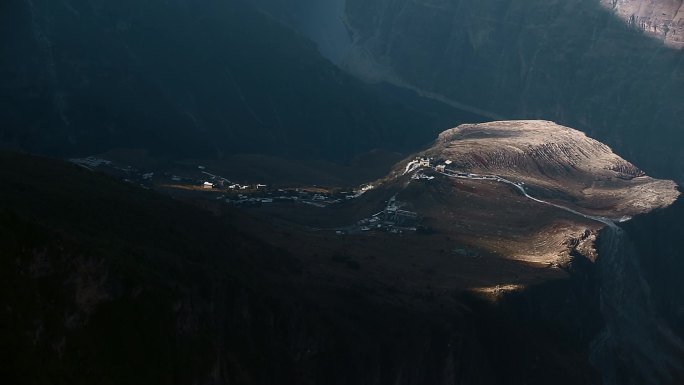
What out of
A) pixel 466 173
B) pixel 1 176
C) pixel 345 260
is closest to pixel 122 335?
pixel 1 176

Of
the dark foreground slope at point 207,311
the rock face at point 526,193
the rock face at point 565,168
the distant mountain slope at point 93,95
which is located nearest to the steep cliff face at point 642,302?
the rock face at point 526,193

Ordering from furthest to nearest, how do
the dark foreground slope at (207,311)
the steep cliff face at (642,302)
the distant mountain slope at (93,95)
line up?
1. the distant mountain slope at (93,95)
2. the steep cliff face at (642,302)
3. the dark foreground slope at (207,311)

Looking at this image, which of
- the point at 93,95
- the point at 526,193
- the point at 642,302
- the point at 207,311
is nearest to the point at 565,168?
the point at 526,193

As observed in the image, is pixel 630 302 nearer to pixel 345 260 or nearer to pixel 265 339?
pixel 345 260

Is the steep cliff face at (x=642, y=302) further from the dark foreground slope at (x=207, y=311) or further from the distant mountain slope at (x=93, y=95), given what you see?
the distant mountain slope at (x=93, y=95)

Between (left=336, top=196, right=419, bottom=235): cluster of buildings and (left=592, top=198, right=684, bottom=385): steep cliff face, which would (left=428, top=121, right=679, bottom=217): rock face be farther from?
(left=336, top=196, right=419, bottom=235): cluster of buildings

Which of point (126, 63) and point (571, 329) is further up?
point (126, 63)

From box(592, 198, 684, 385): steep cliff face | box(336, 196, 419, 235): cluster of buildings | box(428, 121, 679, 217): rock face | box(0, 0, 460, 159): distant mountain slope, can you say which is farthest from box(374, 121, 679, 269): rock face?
box(0, 0, 460, 159): distant mountain slope

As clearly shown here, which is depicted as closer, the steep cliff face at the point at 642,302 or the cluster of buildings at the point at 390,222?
the steep cliff face at the point at 642,302
